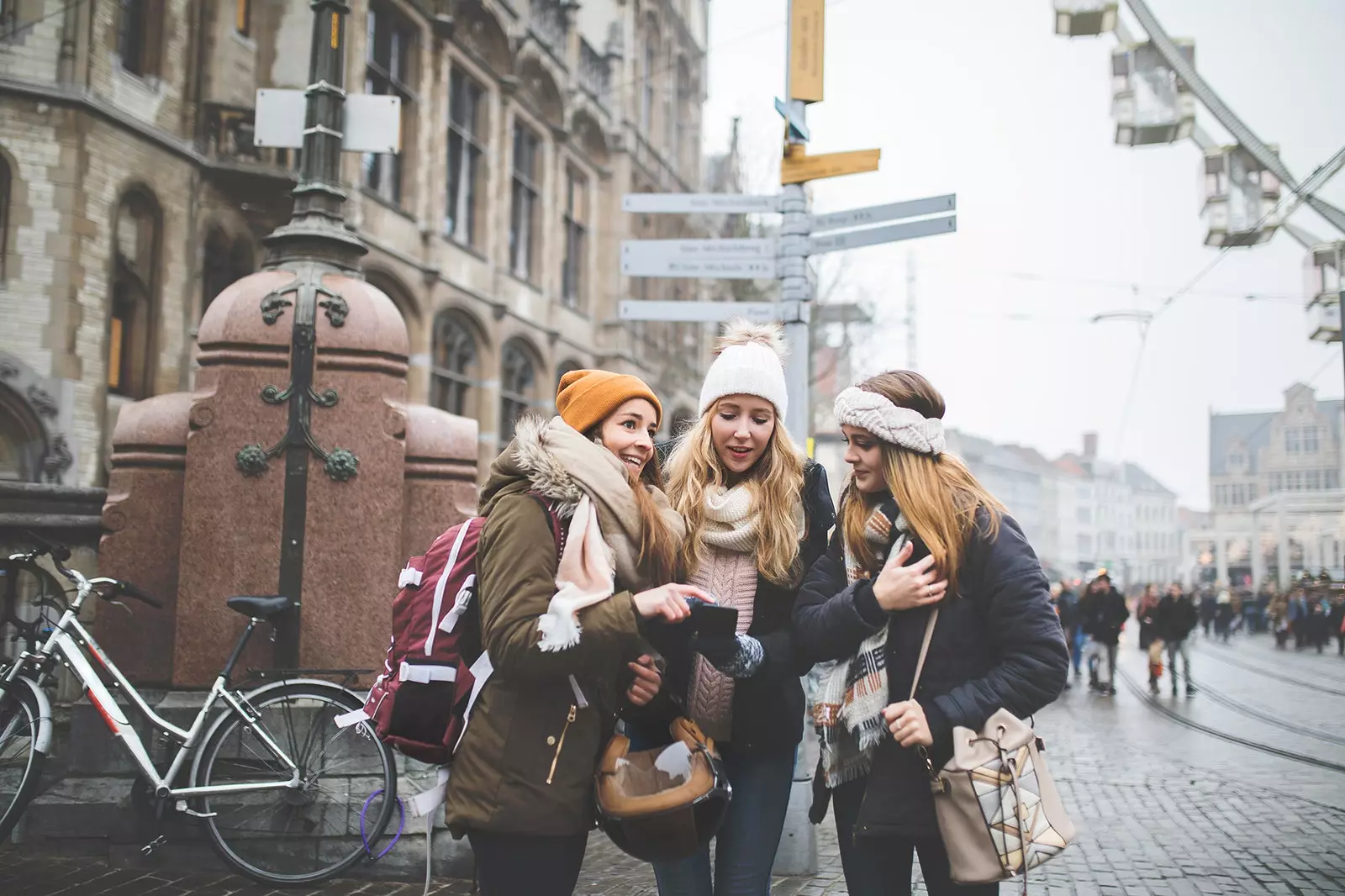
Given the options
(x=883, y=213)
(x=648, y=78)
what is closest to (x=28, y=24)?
(x=883, y=213)

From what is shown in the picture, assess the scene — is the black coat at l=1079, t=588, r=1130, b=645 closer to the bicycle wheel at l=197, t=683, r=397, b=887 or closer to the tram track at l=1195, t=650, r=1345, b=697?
the tram track at l=1195, t=650, r=1345, b=697

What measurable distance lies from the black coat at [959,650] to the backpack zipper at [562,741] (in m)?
0.61

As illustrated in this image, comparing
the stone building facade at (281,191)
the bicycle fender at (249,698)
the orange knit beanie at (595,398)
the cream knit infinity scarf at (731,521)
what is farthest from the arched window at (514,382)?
the orange knit beanie at (595,398)

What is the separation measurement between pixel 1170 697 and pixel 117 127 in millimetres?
A: 14853

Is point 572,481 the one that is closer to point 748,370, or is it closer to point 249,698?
point 748,370

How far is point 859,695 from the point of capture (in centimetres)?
266

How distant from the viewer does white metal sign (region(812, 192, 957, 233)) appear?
616 cm

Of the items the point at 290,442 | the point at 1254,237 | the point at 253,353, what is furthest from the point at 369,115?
the point at 1254,237

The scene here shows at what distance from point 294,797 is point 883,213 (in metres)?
4.28

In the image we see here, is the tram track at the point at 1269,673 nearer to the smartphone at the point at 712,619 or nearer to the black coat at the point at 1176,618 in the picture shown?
the black coat at the point at 1176,618

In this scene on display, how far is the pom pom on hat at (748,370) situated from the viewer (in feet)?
9.78

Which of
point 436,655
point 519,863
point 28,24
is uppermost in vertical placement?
point 28,24

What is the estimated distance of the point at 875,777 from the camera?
260 centimetres

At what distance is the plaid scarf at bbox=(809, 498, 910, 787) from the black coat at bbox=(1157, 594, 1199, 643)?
551 inches
